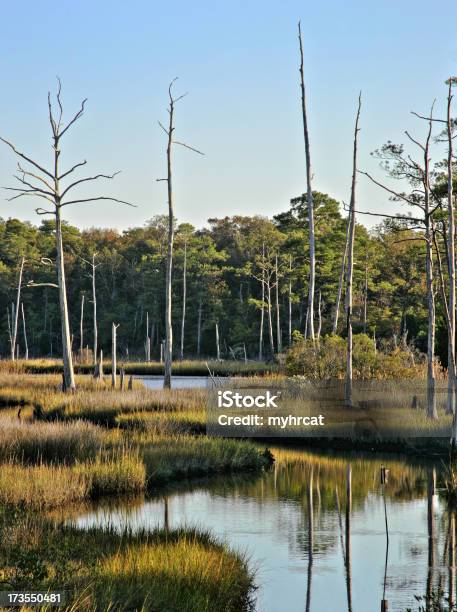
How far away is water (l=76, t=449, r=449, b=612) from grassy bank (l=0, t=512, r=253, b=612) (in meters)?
0.77

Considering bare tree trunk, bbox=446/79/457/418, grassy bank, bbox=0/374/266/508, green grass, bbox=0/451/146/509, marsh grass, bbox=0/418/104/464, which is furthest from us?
bare tree trunk, bbox=446/79/457/418

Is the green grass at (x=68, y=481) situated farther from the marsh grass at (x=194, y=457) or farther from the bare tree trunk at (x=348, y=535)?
the bare tree trunk at (x=348, y=535)

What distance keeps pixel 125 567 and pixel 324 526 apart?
5.85 meters

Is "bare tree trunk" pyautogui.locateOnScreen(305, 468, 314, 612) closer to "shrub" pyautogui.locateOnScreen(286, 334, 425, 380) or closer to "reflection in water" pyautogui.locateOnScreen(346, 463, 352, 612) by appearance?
"reflection in water" pyautogui.locateOnScreen(346, 463, 352, 612)

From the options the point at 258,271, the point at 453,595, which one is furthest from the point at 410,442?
the point at 258,271

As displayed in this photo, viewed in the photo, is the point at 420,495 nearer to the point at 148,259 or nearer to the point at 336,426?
the point at 336,426

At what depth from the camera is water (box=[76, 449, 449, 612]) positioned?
11.7 meters

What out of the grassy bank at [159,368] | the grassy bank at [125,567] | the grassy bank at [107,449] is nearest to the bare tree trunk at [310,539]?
the grassy bank at [125,567]

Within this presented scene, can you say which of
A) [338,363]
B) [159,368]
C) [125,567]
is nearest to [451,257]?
[338,363]

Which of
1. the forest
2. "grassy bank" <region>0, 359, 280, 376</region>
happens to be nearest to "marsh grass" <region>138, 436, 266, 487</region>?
"grassy bank" <region>0, 359, 280, 376</region>

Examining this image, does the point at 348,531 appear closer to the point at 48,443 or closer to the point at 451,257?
the point at 48,443

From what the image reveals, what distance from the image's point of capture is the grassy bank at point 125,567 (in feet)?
29.2

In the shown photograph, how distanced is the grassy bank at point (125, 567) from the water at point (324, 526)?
2.52 ft

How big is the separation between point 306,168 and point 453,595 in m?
23.8
